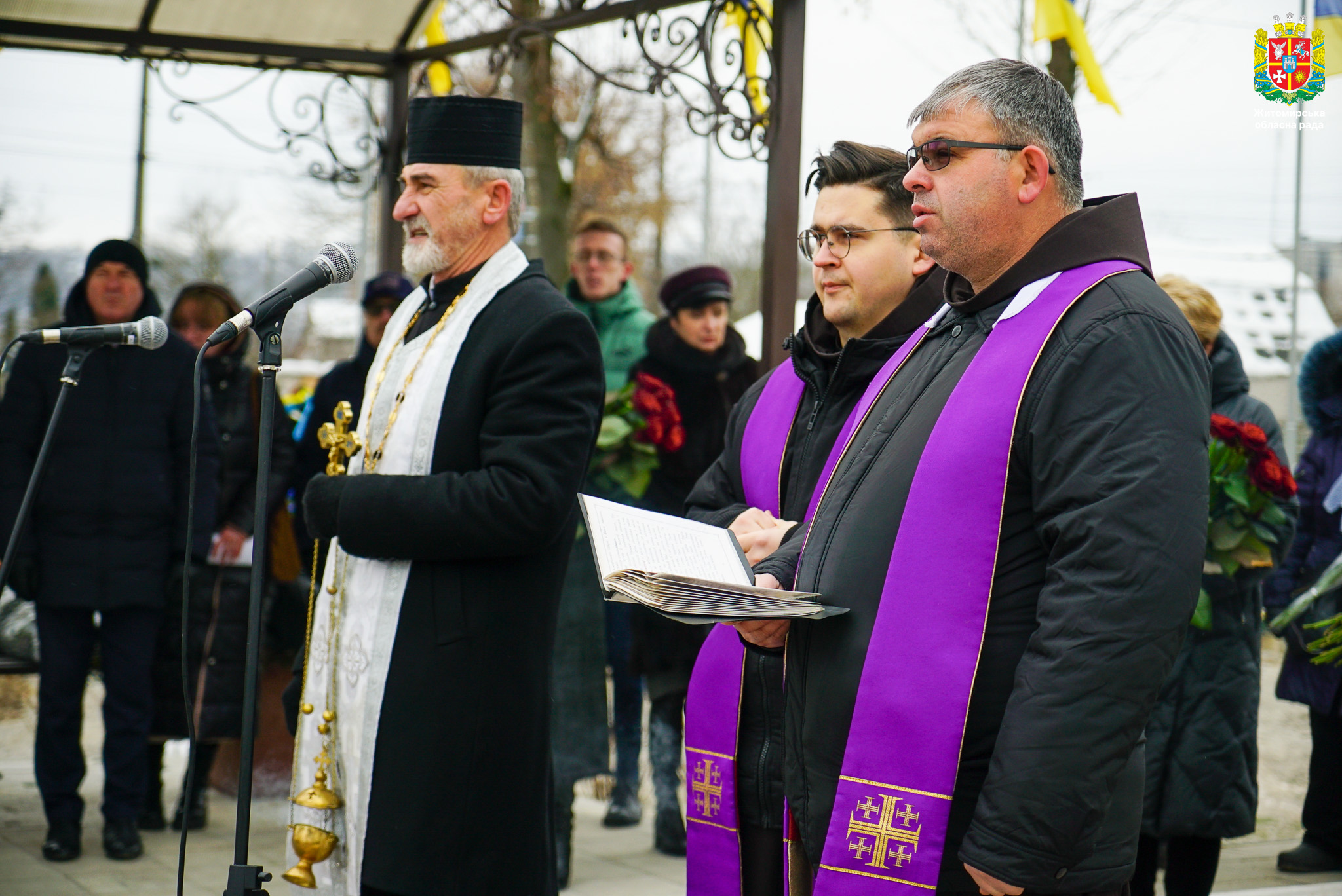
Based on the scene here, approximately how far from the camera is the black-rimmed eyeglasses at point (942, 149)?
2047 mm

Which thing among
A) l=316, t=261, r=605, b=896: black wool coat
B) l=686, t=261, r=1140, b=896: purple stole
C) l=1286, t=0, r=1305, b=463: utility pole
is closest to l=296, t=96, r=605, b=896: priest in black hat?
l=316, t=261, r=605, b=896: black wool coat

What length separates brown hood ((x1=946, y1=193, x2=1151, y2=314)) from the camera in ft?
6.66

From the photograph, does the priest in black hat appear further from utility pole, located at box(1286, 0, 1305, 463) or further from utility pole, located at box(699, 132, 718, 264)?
utility pole, located at box(699, 132, 718, 264)

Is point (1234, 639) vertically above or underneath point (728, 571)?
underneath

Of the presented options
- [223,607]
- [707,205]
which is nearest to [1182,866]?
[223,607]

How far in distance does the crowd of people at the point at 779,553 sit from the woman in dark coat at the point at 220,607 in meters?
0.02

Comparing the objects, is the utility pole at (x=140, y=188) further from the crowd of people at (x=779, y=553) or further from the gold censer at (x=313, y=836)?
the gold censer at (x=313, y=836)

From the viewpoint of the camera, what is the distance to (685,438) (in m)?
5.26

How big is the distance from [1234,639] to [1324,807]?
1451 mm

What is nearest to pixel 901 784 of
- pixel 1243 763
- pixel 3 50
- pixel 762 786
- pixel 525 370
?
pixel 762 786

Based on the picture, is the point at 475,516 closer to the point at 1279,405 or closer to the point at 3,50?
the point at 3,50

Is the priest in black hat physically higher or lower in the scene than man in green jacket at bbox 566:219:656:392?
lower

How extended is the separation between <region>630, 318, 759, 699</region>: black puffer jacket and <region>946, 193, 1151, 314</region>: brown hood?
298 centimetres

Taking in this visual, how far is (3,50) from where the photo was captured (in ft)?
20.7
